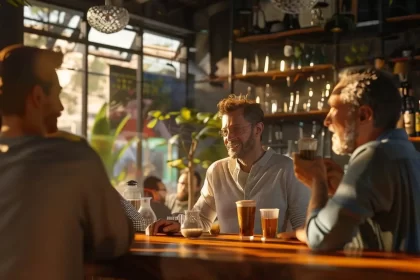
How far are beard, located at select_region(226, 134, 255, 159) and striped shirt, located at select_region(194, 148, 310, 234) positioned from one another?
92 millimetres

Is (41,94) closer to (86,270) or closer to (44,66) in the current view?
(44,66)

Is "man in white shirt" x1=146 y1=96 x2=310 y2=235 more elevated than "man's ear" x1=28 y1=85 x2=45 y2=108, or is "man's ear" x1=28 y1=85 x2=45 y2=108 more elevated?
"man's ear" x1=28 y1=85 x2=45 y2=108

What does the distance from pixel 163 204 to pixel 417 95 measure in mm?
2959

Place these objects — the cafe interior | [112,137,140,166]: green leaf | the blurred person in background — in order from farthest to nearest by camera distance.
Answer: [112,137,140,166]: green leaf, the blurred person in background, the cafe interior

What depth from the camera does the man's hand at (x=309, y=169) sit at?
80.0 inches

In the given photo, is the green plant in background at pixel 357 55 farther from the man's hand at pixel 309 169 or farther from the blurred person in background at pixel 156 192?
the man's hand at pixel 309 169

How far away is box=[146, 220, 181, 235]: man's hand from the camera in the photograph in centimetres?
273

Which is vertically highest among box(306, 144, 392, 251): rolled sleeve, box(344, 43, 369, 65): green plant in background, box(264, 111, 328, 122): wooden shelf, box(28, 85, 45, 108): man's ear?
box(344, 43, 369, 65): green plant in background

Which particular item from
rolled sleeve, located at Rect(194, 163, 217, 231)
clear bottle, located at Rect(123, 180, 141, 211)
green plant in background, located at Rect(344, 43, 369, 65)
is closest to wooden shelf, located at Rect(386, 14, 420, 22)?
green plant in background, located at Rect(344, 43, 369, 65)

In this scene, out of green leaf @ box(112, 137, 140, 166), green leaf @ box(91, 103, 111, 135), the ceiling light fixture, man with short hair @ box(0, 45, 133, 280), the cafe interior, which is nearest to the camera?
man with short hair @ box(0, 45, 133, 280)

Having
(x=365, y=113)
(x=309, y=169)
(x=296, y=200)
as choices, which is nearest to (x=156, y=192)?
→ (x=296, y=200)

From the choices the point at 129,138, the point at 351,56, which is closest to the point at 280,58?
the point at 351,56

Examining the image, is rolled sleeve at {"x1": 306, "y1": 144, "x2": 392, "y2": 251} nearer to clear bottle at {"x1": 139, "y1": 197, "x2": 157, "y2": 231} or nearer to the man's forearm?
the man's forearm

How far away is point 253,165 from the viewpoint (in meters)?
3.48
